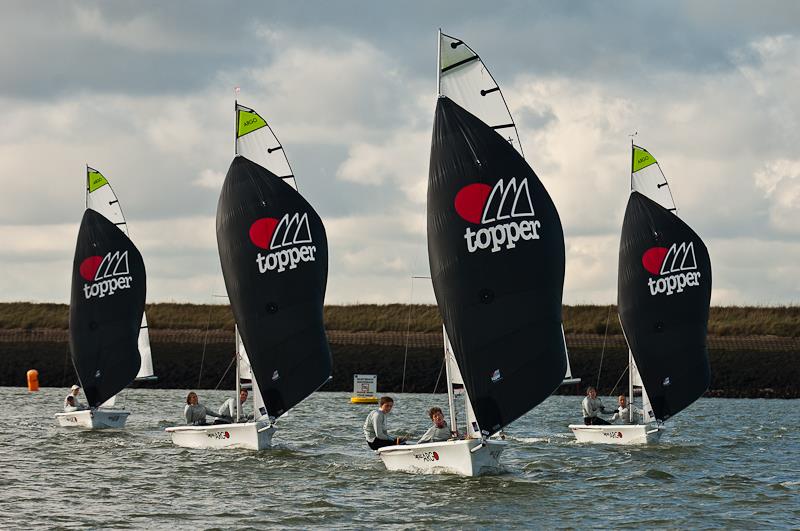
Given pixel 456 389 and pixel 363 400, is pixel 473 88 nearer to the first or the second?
pixel 456 389

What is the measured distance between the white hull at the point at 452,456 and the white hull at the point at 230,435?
599 cm

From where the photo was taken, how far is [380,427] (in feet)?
90.7

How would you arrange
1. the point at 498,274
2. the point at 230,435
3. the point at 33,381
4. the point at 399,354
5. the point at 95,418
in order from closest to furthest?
the point at 498,274, the point at 230,435, the point at 95,418, the point at 33,381, the point at 399,354

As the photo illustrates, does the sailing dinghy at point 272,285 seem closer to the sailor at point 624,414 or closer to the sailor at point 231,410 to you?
the sailor at point 231,410

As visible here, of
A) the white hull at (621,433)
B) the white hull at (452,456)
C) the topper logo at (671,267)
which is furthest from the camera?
the topper logo at (671,267)

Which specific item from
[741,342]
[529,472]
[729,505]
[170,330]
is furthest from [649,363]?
[170,330]

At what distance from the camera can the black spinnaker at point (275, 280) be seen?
32906mm

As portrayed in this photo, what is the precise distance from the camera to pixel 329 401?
59.0 m

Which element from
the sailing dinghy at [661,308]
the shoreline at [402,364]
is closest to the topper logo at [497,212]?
Answer: the sailing dinghy at [661,308]

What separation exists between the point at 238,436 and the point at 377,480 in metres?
5.39

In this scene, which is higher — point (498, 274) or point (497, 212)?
point (497, 212)

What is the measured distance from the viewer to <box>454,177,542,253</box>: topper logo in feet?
83.8

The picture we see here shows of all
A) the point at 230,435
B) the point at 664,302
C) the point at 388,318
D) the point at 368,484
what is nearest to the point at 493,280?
the point at 368,484

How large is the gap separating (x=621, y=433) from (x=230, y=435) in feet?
35.9
